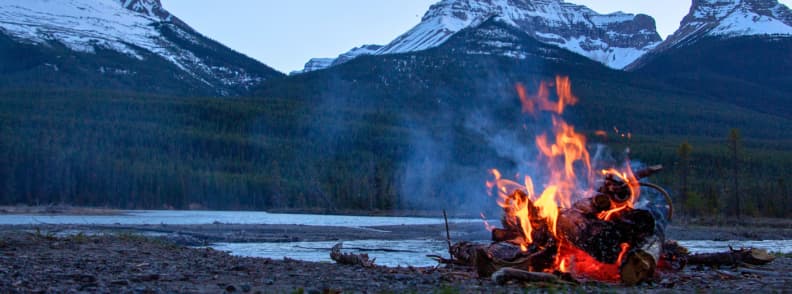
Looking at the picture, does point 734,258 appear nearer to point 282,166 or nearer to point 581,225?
point 581,225

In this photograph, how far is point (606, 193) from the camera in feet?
53.6

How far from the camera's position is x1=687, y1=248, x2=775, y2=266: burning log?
66.3 feet

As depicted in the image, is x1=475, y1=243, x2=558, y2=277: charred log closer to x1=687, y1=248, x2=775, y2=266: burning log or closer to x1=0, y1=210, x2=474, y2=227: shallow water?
x1=687, y1=248, x2=775, y2=266: burning log

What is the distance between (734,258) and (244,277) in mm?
11998

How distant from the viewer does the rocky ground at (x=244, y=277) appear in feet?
44.9

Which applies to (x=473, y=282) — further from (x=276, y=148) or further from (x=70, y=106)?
(x=70, y=106)

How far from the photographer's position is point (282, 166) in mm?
173000

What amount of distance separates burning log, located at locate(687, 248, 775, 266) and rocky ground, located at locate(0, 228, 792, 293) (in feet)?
1.01

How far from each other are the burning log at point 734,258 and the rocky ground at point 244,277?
1.01 feet

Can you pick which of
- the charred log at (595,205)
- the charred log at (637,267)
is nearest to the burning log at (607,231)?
the charred log at (595,205)

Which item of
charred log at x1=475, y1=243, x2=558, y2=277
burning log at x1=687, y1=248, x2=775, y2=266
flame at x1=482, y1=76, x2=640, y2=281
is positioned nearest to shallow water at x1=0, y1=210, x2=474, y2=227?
flame at x1=482, y1=76, x2=640, y2=281

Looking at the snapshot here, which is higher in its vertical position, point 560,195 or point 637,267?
point 560,195

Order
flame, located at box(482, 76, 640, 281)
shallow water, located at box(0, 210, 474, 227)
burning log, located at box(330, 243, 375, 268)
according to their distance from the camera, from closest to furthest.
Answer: flame, located at box(482, 76, 640, 281) < burning log, located at box(330, 243, 375, 268) < shallow water, located at box(0, 210, 474, 227)

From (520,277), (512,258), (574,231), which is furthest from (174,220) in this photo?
(520,277)
